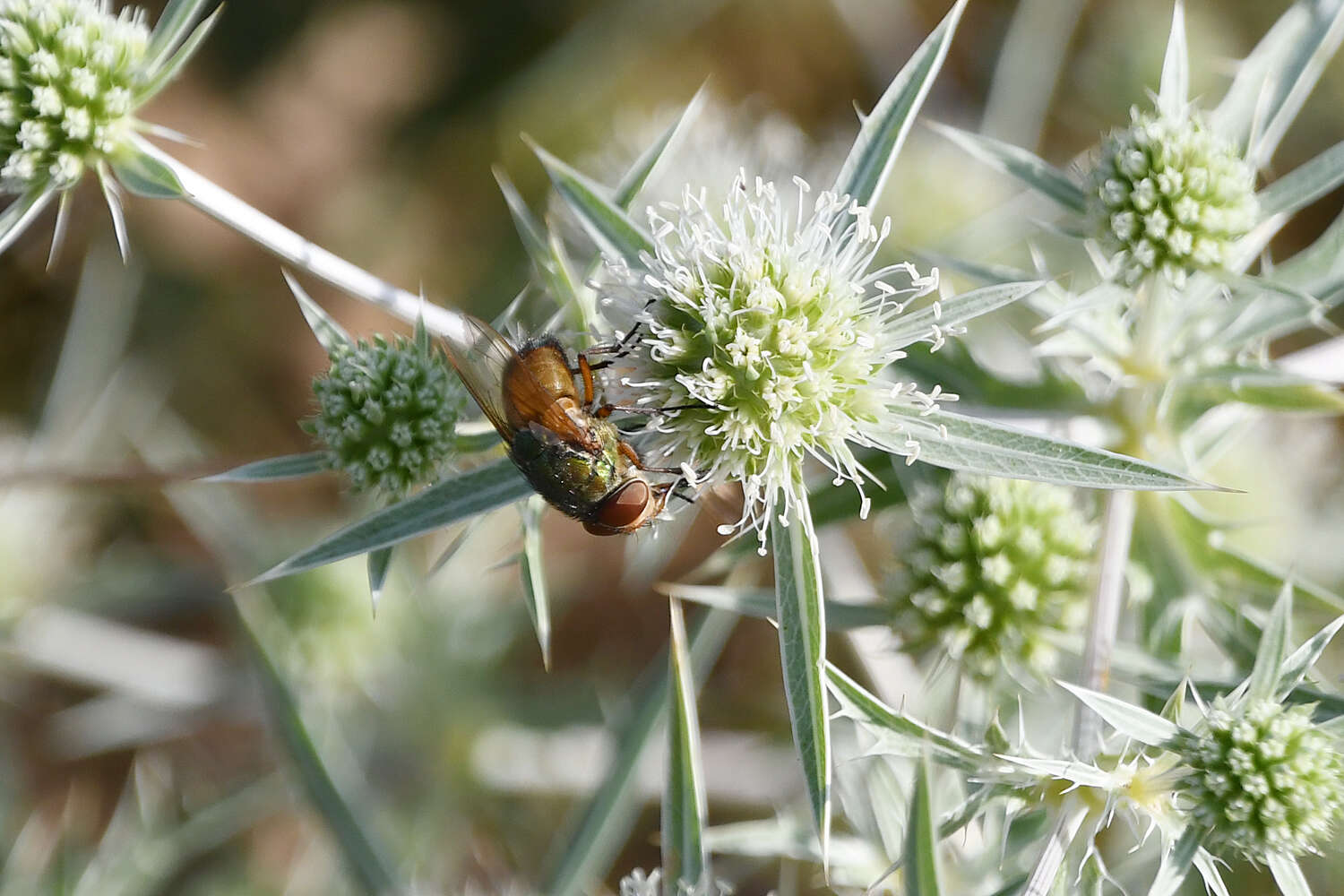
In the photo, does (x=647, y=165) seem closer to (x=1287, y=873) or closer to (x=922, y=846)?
(x=922, y=846)

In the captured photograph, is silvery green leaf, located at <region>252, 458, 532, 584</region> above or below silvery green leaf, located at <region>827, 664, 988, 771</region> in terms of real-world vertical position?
above

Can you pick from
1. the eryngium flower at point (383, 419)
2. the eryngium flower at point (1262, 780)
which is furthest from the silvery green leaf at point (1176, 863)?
the eryngium flower at point (383, 419)

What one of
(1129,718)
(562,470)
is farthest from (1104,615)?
(562,470)

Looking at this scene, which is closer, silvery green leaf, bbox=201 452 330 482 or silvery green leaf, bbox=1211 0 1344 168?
silvery green leaf, bbox=201 452 330 482

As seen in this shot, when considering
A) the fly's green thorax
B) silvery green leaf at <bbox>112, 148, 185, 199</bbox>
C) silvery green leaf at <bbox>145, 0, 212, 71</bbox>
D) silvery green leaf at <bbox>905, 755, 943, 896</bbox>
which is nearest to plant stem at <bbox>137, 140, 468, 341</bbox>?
silvery green leaf at <bbox>112, 148, 185, 199</bbox>

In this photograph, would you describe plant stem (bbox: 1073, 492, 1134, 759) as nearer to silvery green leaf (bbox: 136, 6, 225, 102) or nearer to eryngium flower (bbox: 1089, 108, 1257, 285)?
eryngium flower (bbox: 1089, 108, 1257, 285)

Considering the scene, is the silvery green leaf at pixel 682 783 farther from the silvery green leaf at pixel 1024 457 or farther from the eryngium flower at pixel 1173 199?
the eryngium flower at pixel 1173 199

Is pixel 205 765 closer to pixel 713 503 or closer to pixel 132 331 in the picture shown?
pixel 132 331
